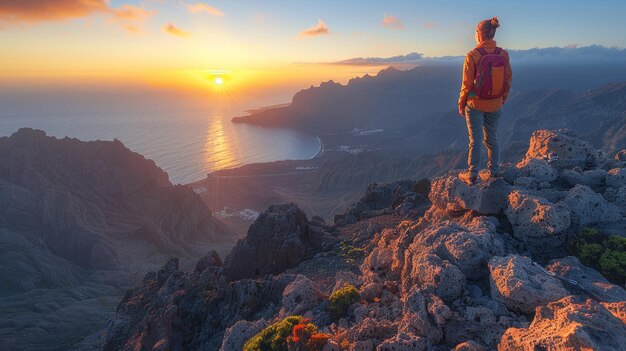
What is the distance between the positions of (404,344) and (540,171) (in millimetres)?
9996

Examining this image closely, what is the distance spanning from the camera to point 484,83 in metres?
10.7

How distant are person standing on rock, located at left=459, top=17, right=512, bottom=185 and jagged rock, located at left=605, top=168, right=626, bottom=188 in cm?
512

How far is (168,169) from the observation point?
13938cm

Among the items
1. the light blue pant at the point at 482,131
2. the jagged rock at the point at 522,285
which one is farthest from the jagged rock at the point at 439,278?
the light blue pant at the point at 482,131

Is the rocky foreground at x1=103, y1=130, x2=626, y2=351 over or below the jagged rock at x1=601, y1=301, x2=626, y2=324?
below

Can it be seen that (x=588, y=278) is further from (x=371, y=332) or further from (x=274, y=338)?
(x=274, y=338)

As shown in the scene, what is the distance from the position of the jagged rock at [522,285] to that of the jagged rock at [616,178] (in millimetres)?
7442

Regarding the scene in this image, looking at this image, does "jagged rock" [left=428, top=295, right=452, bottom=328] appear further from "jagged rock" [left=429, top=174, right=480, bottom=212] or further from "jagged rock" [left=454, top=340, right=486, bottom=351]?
"jagged rock" [left=429, top=174, right=480, bottom=212]

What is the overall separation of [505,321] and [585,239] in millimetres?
4267

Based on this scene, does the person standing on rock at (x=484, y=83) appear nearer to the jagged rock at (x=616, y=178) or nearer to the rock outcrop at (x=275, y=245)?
the jagged rock at (x=616, y=178)

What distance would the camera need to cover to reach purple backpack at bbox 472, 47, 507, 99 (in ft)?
34.1

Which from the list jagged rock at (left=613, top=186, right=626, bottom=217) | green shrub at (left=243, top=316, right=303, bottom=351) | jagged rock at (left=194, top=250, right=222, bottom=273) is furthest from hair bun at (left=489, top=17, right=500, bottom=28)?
jagged rock at (left=194, top=250, right=222, bottom=273)

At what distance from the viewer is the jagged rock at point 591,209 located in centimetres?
1101

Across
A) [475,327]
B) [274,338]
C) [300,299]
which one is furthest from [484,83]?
[274,338]
